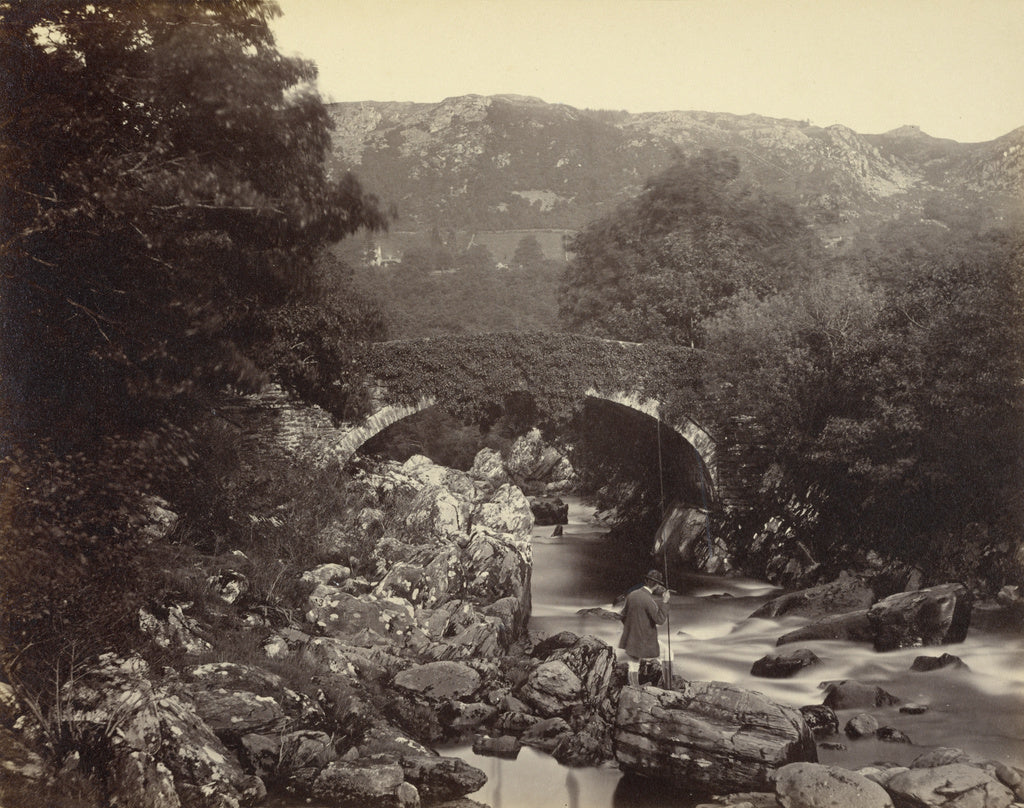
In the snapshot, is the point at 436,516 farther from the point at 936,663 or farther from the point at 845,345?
the point at 936,663

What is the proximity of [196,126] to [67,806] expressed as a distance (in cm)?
551

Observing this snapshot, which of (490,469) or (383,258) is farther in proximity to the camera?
(490,469)

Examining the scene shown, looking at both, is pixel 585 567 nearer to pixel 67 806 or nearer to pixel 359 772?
pixel 359 772

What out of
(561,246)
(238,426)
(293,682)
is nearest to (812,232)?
(561,246)

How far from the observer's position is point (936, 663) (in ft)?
26.6

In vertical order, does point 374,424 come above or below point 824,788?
above

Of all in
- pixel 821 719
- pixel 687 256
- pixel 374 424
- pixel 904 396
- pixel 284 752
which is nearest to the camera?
pixel 284 752

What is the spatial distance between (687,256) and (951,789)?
1205 cm

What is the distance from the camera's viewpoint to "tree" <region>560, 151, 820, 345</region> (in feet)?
50.0

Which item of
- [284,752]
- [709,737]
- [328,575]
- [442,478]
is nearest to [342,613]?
[328,575]

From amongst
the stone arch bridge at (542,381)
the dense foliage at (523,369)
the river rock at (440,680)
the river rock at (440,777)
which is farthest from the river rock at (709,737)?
the dense foliage at (523,369)

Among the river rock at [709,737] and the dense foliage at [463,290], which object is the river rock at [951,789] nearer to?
the river rock at [709,737]

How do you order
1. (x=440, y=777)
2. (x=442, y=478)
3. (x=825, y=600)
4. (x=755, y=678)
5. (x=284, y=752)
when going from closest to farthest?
(x=284, y=752), (x=440, y=777), (x=755, y=678), (x=825, y=600), (x=442, y=478)

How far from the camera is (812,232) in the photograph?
1628 centimetres
